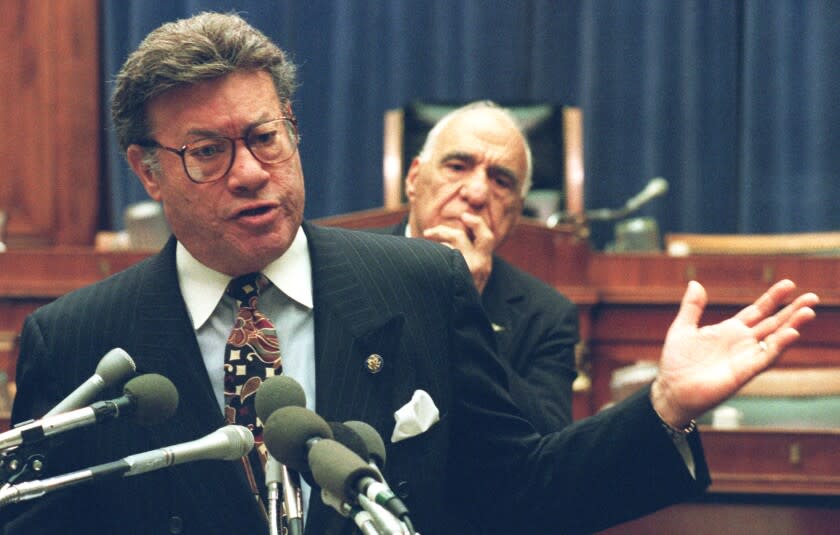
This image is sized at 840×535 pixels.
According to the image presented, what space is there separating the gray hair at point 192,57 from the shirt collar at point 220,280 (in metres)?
0.23

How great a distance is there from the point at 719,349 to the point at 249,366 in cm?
64

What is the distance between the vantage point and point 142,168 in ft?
6.44

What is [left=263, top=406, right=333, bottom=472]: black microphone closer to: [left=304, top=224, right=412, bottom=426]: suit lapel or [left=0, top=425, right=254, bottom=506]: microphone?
[left=0, top=425, right=254, bottom=506]: microphone

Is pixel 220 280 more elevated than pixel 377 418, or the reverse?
pixel 220 280

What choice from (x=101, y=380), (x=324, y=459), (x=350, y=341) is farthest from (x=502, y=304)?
(x=324, y=459)

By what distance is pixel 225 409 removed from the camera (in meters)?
1.78

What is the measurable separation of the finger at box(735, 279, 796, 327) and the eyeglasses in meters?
0.69

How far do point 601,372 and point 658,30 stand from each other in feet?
8.53

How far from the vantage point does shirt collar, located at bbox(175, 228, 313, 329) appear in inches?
72.8

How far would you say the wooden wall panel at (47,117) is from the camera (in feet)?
20.2

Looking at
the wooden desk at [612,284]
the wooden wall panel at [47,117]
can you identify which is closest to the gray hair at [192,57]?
the wooden desk at [612,284]

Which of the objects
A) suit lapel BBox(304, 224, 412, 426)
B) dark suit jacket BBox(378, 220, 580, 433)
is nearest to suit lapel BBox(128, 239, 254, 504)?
suit lapel BBox(304, 224, 412, 426)

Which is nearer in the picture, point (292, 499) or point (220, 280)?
point (292, 499)

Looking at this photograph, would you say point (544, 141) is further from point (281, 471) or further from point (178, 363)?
point (281, 471)
